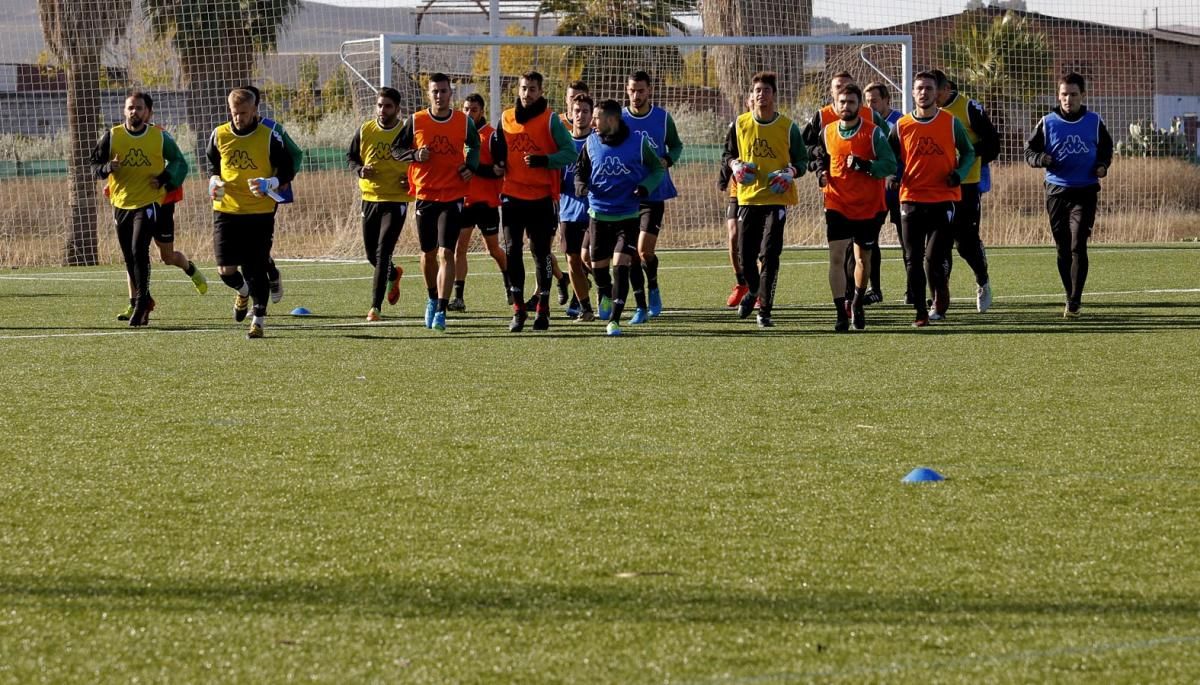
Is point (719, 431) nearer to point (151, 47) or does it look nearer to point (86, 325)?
point (86, 325)

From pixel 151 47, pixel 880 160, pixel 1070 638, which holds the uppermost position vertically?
pixel 151 47

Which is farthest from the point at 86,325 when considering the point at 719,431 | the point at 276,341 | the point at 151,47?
the point at 151,47

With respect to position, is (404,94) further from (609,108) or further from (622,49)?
(609,108)

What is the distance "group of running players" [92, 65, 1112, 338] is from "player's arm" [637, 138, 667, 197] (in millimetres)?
17

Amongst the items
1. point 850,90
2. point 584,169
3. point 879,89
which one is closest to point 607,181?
point 584,169

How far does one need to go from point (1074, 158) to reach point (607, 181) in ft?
12.1

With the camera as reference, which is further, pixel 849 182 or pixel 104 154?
pixel 104 154

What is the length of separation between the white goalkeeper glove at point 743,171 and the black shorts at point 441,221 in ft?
6.92

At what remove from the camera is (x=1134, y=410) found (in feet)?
26.8

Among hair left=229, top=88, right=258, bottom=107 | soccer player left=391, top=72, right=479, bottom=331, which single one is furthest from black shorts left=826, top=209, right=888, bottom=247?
hair left=229, top=88, right=258, bottom=107

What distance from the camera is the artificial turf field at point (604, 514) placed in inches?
161

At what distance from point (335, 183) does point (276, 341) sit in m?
16.6

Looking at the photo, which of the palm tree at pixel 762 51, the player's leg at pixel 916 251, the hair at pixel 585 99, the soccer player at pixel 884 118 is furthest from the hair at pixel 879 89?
the palm tree at pixel 762 51

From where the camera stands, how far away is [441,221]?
12.9 metres
